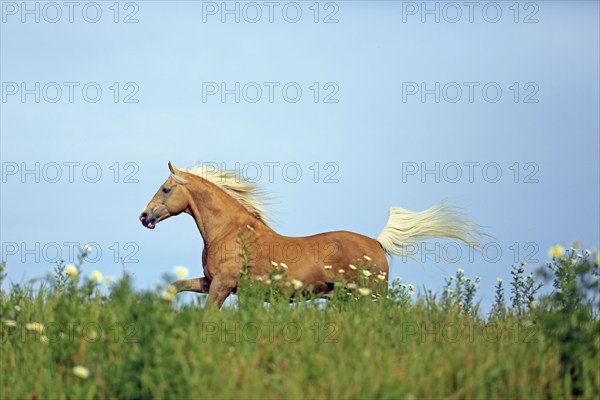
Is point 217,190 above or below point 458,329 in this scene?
above

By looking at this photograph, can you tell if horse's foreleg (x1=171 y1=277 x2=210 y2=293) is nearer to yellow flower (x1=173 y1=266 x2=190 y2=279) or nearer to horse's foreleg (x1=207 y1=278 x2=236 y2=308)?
horse's foreleg (x1=207 y1=278 x2=236 y2=308)

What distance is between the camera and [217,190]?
12734 mm

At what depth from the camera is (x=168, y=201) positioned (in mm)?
12664

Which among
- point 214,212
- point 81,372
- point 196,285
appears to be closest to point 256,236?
point 214,212

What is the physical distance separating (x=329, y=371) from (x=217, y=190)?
6.65 metres

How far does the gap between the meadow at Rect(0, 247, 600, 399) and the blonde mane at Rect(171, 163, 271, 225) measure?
4.29 m

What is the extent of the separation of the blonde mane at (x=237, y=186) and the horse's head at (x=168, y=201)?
31 centimetres

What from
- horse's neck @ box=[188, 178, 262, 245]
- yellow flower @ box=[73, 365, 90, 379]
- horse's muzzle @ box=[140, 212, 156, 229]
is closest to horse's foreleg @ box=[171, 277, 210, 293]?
horse's neck @ box=[188, 178, 262, 245]

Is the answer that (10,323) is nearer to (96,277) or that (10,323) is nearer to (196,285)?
(96,277)

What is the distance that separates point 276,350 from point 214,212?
586 cm

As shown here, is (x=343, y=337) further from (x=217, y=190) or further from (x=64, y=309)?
(x=217, y=190)

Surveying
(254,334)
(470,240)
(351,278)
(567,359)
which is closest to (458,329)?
(567,359)

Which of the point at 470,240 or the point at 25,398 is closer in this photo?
the point at 25,398

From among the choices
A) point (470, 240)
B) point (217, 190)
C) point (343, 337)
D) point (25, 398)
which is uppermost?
point (217, 190)
